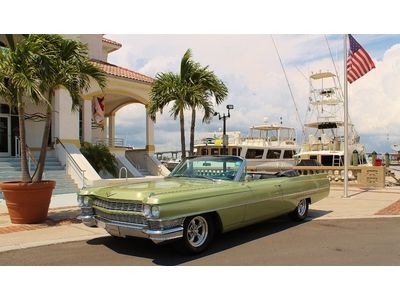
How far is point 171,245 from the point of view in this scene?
6.15 metres

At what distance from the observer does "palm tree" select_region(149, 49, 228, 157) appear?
12.9 metres

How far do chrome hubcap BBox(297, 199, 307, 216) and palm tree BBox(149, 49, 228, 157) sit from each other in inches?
215

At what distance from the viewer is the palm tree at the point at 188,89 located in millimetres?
12898

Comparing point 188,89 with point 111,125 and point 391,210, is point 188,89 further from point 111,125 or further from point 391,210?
point 111,125

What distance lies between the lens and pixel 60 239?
6.92 metres

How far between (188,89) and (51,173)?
5942 millimetres

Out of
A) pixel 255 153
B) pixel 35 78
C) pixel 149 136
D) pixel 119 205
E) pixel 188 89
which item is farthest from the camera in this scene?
pixel 255 153

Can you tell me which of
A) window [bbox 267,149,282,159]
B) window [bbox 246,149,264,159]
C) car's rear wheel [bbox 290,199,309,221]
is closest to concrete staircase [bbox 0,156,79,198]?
car's rear wheel [bbox 290,199,309,221]

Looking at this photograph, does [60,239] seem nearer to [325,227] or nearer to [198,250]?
[198,250]

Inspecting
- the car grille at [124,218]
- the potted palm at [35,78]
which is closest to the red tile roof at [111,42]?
the potted palm at [35,78]

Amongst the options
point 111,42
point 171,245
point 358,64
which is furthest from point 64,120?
point 171,245

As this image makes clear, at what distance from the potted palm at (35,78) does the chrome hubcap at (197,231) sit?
420 cm

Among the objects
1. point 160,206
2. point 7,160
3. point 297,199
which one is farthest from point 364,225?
point 7,160

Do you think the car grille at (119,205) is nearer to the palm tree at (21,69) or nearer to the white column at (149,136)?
the palm tree at (21,69)
